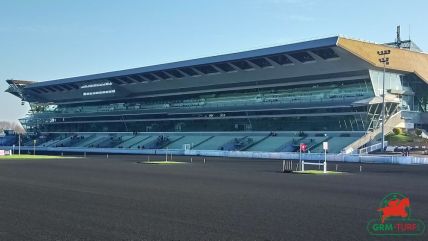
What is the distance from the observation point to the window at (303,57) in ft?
255

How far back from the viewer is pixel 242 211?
16516 mm

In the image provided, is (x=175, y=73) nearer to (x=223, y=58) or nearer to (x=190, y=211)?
(x=223, y=58)

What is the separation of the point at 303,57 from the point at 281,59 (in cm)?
433

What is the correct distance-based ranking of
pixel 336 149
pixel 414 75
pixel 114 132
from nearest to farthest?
pixel 336 149 → pixel 414 75 → pixel 114 132

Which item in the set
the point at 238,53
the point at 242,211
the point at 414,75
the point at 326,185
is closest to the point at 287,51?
the point at 238,53

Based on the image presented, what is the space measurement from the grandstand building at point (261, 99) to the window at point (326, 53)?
163mm

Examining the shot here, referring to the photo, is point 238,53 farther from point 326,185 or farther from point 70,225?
point 70,225

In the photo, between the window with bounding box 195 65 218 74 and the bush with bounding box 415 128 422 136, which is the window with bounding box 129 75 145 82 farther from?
the bush with bounding box 415 128 422 136

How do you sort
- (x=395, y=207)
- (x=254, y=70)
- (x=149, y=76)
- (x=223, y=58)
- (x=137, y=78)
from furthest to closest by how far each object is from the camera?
(x=137, y=78)
(x=149, y=76)
(x=223, y=58)
(x=254, y=70)
(x=395, y=207)

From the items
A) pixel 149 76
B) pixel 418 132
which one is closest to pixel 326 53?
pixel 418 132

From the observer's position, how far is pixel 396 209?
693 inches

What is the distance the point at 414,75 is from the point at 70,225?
79464 millimetres

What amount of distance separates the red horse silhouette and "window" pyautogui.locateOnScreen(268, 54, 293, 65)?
61.6 metres

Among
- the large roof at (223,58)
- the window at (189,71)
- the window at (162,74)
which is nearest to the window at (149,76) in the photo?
the large roof at (223,58)
